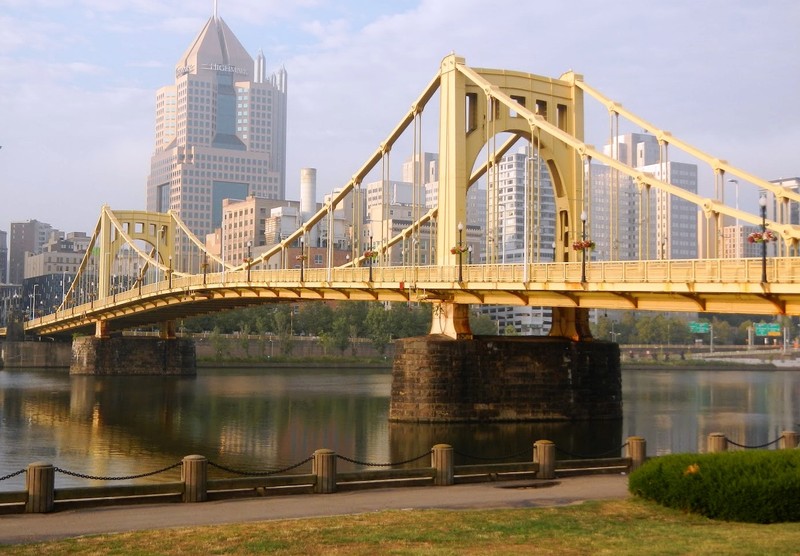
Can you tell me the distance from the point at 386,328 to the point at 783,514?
118 m

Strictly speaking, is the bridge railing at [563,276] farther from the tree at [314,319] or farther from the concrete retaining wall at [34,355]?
the tree at [314,319]

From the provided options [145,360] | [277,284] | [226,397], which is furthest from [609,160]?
[145,360]

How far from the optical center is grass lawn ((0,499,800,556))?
16.2 m

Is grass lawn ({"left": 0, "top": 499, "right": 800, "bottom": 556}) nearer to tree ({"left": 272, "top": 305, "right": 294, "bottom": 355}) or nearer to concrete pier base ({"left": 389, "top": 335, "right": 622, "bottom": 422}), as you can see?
concrete pier base ({"left": 389, "top": 335, "right": 622, "bottom": 422})

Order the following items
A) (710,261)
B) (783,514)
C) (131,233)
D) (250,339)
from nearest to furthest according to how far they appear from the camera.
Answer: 1. (783,514)
2. (710,261)
3. (131,233)
4. (250,339)

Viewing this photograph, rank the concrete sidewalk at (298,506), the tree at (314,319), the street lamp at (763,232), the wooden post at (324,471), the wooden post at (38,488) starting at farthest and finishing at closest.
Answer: the tree at (314,319) < the street lamp at (763,232) < the wooden post at (324,471) < the wooden post at (38,488) < the concrete sidewalk at (298,506)

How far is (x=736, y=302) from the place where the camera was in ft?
122

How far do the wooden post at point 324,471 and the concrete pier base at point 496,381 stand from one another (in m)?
25.6

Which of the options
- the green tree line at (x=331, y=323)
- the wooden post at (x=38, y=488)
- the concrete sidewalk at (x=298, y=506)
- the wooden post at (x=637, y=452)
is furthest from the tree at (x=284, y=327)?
the wooden post at (x=38, y=488)

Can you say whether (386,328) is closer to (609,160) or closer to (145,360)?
(145,360)

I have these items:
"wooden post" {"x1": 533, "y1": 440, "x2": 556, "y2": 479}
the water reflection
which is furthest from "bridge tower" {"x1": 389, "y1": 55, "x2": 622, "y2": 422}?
"wooden post" {"x1": 533, "y1": 440, "x2": 556, "y2": 479}

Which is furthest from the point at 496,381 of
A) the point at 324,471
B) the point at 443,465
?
the point at 324,471

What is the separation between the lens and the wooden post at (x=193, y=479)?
879 inches

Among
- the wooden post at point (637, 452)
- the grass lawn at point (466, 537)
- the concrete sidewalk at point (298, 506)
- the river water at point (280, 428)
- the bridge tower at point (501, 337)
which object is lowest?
the river water at point (280, 428)
